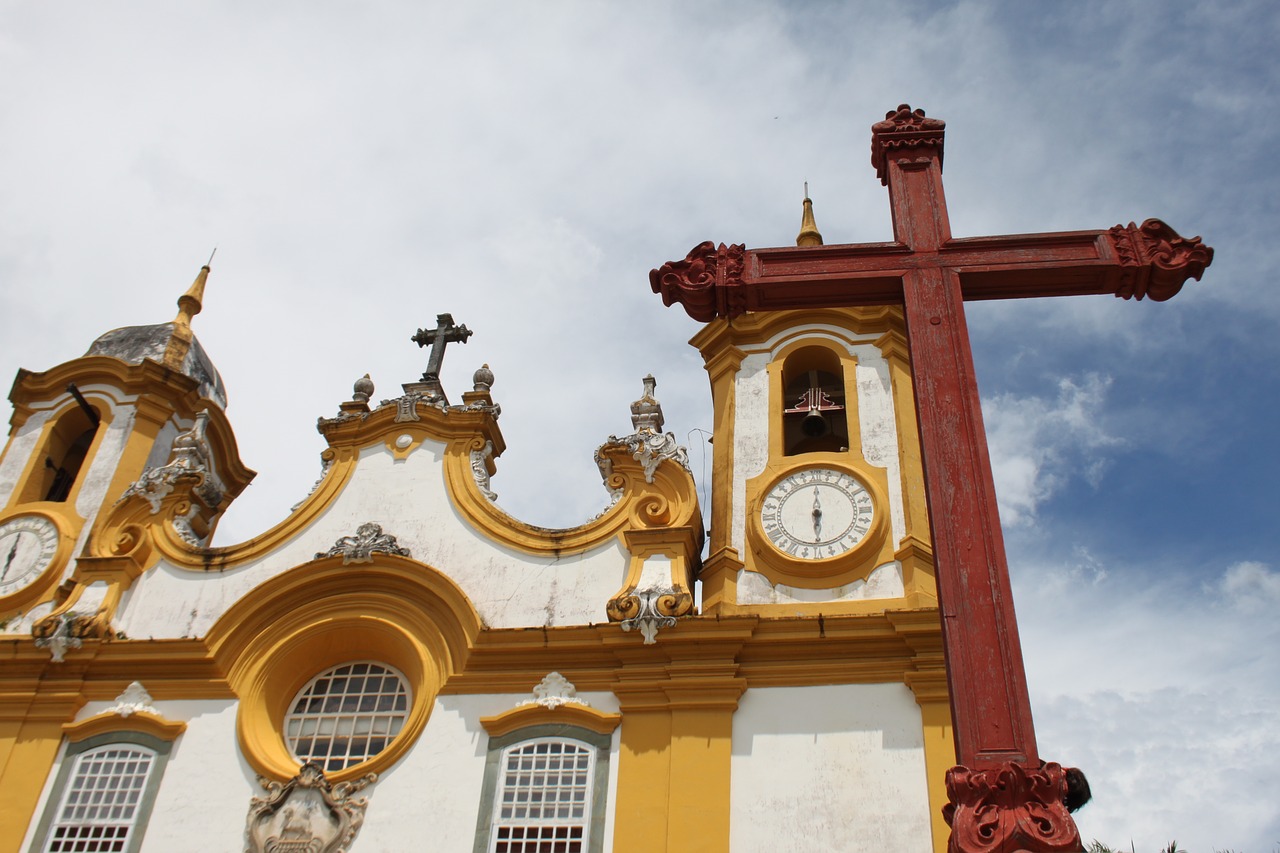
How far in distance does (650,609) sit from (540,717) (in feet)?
4.45

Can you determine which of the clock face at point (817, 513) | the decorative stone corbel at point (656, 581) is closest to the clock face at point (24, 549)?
the decorative stone corbel at point (656, 581)

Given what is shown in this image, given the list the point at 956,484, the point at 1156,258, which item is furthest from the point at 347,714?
the point at 1156,258

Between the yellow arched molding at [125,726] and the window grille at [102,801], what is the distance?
179 mm

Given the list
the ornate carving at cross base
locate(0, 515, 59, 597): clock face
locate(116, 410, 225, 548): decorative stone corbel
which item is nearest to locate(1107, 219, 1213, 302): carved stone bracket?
the ornate carving at cross base

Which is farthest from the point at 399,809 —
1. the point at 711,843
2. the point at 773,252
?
the point at 773,252

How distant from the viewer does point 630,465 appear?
490 inches

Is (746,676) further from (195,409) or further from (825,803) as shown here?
(195,409)

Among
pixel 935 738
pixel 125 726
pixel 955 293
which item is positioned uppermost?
pixel 955 293

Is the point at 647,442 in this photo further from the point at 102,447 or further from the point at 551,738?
the point at 102,447

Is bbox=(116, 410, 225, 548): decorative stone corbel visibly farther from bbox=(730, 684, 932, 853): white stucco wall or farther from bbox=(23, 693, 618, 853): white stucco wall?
bbox=(730, 684, 932, 853): white stucco wall

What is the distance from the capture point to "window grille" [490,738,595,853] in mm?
9906

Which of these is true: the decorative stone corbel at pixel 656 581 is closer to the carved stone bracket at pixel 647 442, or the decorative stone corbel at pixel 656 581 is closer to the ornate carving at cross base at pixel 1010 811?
the carved stone bracket at pixel 647 442

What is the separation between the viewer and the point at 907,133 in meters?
7.22

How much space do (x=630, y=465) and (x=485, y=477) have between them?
1611mm
